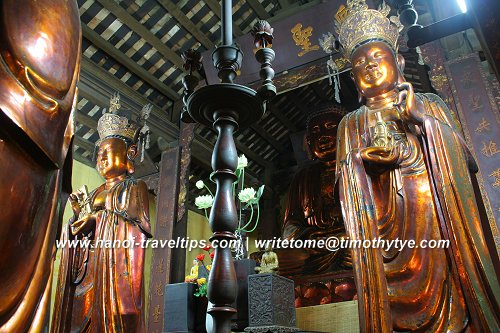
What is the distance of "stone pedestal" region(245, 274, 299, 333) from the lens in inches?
125

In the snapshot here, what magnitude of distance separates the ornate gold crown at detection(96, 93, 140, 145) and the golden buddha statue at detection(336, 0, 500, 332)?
96.1 inches

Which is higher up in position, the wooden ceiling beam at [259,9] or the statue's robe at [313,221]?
the wooden ceiling beam at [259,9]

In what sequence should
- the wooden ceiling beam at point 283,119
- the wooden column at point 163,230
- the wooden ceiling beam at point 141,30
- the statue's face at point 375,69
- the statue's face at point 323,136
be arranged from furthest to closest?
the wooden ceiling beam at point 283,119 → the statue's face at point 323,136 → the wooden ceiling beam at point 141,30 → the wooden column at point 163,230 → the statue's face at point 375,69

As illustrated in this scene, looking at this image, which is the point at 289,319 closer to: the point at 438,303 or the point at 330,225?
the point at 438,303

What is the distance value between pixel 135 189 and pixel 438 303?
3013 millimetres

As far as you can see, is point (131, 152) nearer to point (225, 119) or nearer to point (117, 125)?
point (117, 125)

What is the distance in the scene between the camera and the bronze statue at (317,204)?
18.5 feet

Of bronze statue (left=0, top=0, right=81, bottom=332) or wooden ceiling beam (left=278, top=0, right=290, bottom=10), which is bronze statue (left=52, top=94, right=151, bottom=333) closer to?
bronze statue (left=0, top=0, right=81, bottom=332)

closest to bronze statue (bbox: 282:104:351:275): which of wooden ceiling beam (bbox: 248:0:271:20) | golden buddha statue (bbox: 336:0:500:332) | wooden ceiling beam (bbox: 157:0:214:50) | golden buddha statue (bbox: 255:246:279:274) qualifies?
golden buddha statue (bbox: 255:246:279:274)

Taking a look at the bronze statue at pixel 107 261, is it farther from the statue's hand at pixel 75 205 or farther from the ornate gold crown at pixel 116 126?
the ornate gold crown at pixel 116 126

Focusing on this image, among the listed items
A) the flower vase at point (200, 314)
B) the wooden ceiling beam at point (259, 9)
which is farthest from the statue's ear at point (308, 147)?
the flower vase at point (200, 314)

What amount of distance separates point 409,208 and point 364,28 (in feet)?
5.51

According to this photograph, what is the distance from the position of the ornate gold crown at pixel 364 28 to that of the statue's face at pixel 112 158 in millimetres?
2593

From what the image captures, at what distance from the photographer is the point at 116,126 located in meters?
4.88
